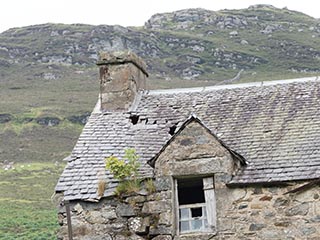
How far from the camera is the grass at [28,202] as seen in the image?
41781 millimetres

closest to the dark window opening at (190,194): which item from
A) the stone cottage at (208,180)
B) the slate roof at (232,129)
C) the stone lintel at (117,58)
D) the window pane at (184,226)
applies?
the stone cottage at (208,180)

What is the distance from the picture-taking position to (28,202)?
5341 centimetres

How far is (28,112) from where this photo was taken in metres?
97.4

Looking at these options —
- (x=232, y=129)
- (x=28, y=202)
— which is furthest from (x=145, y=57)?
(x=232, y=129)

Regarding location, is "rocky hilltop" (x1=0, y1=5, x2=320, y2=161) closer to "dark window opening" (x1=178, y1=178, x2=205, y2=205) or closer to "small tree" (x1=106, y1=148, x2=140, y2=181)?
"dark window opening" (x1=178, y1=178, x2=205, y2=205)

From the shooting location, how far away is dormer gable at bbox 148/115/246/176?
10688 millimetres

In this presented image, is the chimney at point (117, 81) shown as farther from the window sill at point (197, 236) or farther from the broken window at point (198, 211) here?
the window sill at point (197, 236)

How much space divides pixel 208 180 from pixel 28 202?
44.5 m

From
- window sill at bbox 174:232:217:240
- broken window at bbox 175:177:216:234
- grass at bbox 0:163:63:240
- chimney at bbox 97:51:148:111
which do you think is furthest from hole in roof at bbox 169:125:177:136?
grass at bbox 0:163:63:240

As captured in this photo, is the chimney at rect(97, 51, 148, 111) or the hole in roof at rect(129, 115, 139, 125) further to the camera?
the chimney at rect(97, 51, 148, 111)

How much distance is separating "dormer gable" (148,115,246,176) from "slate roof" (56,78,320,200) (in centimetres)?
33

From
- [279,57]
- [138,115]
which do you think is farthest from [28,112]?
[138,115]

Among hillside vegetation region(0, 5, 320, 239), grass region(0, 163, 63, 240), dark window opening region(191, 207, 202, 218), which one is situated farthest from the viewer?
hillside vegetation region(0, 5, 320, 239)

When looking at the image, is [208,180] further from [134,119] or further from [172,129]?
[134,119]
